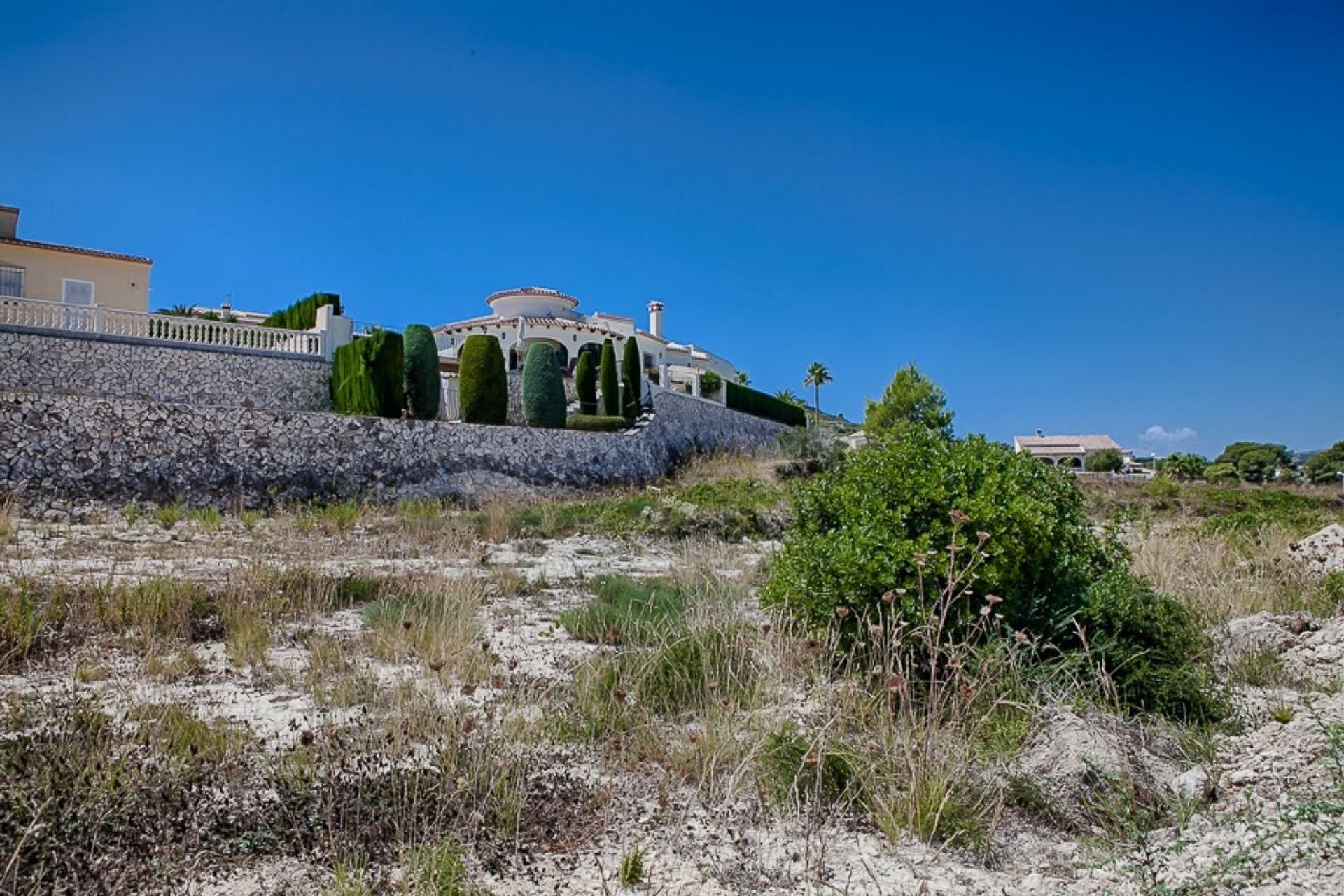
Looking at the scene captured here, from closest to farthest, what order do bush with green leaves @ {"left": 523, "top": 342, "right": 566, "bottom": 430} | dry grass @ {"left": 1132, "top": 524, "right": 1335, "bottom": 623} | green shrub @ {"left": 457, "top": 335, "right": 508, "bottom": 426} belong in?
dry grass @ {"left": 1132, "top": 524, "right": 1335, "bottom": 623} → green shrub @ {"left": 457, "top": 335, "right": 508, "bottom": 426} → bush with green leaves @ {"left": 523, "top": 342, "right": 566, "bottom": 430}

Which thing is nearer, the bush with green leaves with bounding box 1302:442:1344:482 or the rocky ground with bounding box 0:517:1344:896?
the rocky ground with bounding box 0:517:1344:896

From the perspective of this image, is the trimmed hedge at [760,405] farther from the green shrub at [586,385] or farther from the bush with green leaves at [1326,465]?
the bush with green leaves at [1326,465]

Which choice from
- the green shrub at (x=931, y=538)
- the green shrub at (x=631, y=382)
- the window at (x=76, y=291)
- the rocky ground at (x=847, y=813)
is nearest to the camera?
the rocky ground at (x=847, y=813)

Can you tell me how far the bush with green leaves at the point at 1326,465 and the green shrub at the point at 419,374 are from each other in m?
46.9

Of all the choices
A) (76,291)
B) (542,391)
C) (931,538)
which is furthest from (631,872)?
(76,291)

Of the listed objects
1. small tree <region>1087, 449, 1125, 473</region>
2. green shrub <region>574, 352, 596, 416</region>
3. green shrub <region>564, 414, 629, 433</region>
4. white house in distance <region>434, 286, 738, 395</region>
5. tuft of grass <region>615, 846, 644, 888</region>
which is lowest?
tuft of grass <region>615, 846, 644, 888</region>

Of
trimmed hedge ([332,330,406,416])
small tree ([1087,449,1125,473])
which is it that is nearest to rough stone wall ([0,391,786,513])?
trimmed hedge ([332,330,406,416])

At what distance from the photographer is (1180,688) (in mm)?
4258

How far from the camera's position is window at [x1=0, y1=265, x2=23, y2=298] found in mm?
23328

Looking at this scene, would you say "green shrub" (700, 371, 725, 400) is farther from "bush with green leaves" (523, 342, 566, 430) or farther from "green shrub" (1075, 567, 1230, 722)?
"green shrub" (1075, 567, 1230, 722)

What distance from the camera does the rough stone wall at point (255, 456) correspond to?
15.9 meters

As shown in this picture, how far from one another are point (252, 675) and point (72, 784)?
177 centimetres

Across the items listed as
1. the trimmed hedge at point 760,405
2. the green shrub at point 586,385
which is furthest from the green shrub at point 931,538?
the trimmed hedge at point 760,405

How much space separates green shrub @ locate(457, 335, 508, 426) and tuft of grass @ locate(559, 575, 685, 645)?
16.1 m
